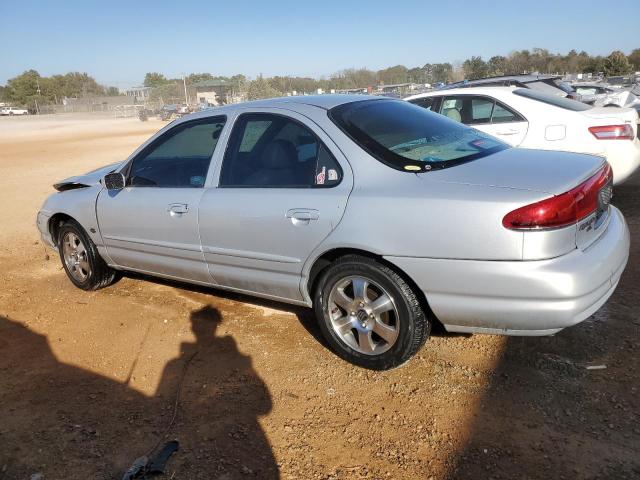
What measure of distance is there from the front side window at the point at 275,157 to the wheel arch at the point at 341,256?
0.41 meters

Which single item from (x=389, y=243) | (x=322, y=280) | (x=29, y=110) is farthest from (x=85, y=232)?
(x=29, y=110)

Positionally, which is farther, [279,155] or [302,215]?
[279,155]

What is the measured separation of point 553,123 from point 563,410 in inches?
172

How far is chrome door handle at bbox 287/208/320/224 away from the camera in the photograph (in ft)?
10.6

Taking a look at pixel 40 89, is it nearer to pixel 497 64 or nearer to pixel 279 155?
pixel 497 64

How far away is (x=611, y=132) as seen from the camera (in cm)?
611

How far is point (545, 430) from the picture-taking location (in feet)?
8.73

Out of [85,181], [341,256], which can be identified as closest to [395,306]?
[341,256]

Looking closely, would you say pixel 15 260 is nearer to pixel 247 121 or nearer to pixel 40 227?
pixel 40 227

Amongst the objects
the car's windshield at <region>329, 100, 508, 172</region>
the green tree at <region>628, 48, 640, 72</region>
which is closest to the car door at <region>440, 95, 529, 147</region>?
the car's windshield at <region>329, 100, 508, 172</region>

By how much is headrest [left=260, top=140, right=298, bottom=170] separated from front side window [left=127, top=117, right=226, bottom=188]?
480 mm

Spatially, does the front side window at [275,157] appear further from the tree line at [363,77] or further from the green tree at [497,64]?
the green tree at [497,64]

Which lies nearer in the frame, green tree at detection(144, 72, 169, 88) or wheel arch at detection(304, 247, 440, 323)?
wheel arch at detection(304, 247, 440, 323)

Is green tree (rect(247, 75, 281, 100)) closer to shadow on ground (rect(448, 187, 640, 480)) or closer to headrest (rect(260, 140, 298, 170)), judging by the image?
headrest (rect(260, 140, 298, 170))
